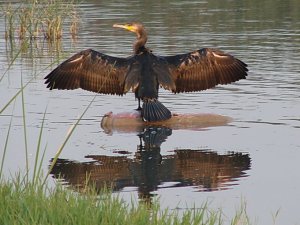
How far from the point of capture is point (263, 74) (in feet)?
56.4

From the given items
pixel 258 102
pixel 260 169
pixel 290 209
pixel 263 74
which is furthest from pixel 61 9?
pixel 290 209

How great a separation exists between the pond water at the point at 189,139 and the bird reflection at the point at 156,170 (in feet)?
0.03

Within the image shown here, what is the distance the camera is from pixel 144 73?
43.3 ft

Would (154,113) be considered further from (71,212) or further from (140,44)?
(71,212)

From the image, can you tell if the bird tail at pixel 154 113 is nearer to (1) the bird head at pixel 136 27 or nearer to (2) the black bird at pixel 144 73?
(2) the black bird at pixel 144 73

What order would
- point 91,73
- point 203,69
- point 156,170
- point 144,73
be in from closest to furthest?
point 156,170
point 144,73
point 91,73
point 203,69

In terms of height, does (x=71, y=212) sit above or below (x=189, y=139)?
above

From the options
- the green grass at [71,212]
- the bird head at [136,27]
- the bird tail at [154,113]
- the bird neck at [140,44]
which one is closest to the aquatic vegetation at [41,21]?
the bird head at [136,27]

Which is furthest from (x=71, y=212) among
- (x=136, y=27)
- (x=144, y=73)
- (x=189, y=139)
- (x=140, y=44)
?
(x=136, y=27)

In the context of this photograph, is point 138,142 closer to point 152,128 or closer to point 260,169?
point 152,128

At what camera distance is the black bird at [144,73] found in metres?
13.2

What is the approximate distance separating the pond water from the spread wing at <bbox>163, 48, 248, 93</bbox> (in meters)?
0.37

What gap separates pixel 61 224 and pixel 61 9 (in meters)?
Answer: 17.3

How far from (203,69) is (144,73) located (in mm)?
1081
